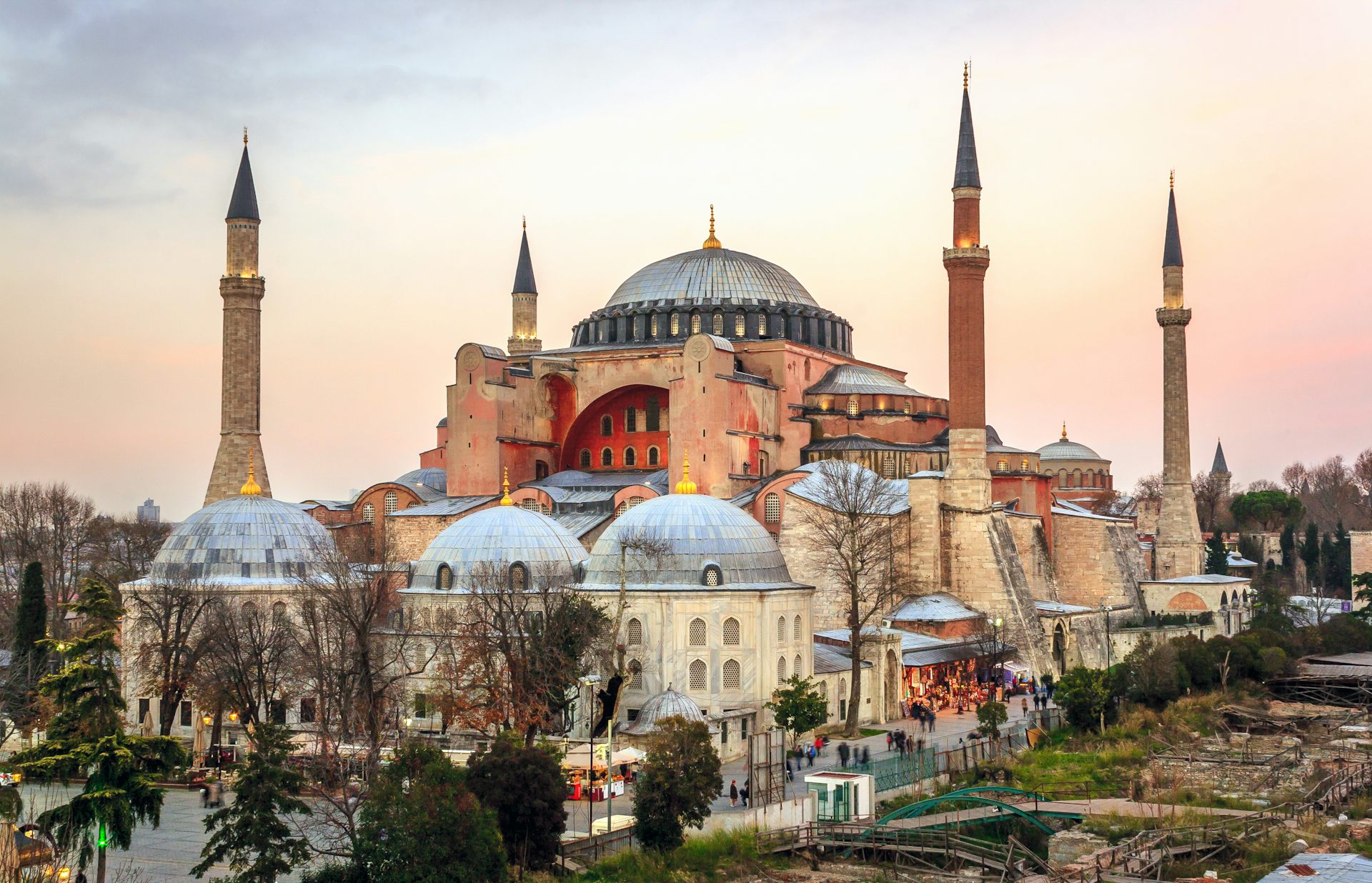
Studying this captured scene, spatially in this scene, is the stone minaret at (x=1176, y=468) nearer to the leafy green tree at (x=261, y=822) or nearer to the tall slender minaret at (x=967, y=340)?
the tall slender minaret at (x=967, y=340)

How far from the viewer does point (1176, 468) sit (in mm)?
46750

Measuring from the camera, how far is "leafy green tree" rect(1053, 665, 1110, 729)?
2781 centimetres

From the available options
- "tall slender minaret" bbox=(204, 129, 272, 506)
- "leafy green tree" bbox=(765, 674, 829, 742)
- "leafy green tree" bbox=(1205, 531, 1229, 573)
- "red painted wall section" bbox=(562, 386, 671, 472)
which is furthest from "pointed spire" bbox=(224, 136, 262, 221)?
"leafy green tree" bbox=(1205, 531, 1229, 573)

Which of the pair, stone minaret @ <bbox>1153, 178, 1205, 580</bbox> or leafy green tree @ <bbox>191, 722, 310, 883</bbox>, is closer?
leafy green tree @ <bbox>191, 722, 310, 883</bbox>

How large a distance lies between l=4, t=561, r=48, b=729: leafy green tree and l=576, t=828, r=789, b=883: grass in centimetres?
935

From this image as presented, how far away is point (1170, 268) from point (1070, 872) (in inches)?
1305

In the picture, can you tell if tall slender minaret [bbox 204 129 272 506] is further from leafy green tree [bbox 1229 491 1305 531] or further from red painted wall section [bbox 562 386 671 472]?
leafy green tree [bbox 1229 491 1305 531]

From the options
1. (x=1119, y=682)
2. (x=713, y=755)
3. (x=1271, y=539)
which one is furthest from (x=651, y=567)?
(x=1271, y=539)

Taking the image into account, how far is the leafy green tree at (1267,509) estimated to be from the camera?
66.4 m

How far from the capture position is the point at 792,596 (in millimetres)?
27719

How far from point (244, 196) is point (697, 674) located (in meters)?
18.1

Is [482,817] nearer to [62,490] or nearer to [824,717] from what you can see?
[824,717]

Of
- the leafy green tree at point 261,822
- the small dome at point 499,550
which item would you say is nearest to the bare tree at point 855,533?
the small dome at point 499,550

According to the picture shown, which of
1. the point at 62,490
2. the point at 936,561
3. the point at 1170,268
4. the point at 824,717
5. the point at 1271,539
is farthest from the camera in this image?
the point at 1271,539
